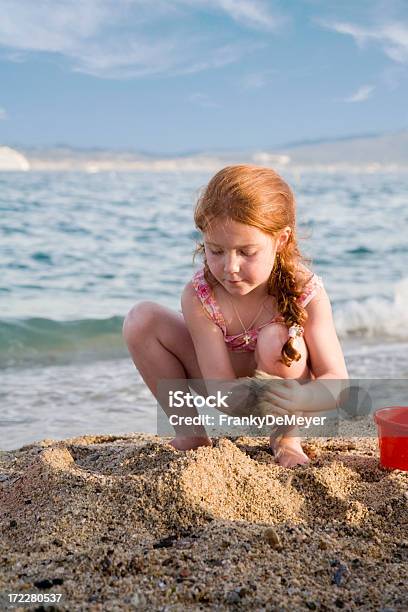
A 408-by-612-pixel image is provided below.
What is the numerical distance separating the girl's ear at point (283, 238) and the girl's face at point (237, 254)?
0.09m

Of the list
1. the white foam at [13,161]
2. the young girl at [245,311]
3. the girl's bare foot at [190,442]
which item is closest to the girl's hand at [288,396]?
the young girl at [245,311]

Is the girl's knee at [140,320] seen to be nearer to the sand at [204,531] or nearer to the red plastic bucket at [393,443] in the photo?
the sand at [204,531]

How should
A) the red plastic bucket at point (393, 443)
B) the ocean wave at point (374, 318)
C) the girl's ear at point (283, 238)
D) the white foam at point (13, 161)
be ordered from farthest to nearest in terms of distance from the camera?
the white foam at point (13, 161) → the ocean wave at point (374, 318) → the girl's ear at point (283, 238) → the red plastic bucket at point (393, 443)

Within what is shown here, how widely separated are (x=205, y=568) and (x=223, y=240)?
122 cm

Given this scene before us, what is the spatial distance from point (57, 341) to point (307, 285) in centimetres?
358

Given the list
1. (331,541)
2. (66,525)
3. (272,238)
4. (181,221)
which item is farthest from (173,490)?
(181,221)

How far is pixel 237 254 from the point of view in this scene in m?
2.76

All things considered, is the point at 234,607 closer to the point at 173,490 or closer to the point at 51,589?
the point at 51,589

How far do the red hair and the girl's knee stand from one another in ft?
0.89

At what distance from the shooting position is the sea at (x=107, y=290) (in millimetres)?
4422

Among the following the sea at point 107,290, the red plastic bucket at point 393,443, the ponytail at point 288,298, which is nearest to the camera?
the red plastic bucket at point 393,443

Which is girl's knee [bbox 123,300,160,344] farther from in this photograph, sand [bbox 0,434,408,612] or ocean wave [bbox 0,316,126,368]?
ocean wave [bbox 0,316,126,368]

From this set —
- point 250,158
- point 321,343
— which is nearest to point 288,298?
point 321,343

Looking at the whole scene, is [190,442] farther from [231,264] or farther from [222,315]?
[231,264]
